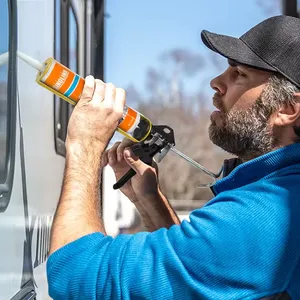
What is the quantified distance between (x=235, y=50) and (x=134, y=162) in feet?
1.69

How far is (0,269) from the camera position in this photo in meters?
1.12

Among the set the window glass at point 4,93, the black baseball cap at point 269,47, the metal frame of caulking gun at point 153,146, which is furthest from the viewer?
the metal frame of caulking gun at point 153,146

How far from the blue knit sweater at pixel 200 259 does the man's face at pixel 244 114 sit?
29cm

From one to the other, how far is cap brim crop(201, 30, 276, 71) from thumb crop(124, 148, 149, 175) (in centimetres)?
43

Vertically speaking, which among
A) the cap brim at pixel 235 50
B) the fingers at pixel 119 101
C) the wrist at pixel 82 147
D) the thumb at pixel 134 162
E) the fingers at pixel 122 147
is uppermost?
the cap brim at pixel 235 50

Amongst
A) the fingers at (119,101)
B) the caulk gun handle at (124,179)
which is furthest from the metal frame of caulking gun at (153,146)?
the fingers at (119,101)

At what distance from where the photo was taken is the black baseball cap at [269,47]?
1494 millimetres

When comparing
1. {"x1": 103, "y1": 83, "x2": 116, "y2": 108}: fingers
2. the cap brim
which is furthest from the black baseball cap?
{"x1": 103, "y1": 83, "x2": 116, "y2": 108}: fingers

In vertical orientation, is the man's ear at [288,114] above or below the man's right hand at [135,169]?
above

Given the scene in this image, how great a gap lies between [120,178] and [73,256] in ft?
2.33

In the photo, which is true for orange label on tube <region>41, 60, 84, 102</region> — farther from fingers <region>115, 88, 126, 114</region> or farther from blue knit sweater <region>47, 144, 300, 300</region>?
blue knit sweater <region>47, 144, 300, 300</region>

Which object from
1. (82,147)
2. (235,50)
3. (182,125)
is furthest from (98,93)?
(182,125)

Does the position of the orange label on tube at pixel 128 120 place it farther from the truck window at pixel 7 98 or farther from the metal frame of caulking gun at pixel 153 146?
the truck window at pixel 7 98

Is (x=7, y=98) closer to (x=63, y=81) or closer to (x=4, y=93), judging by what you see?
(x=4, y=93)
